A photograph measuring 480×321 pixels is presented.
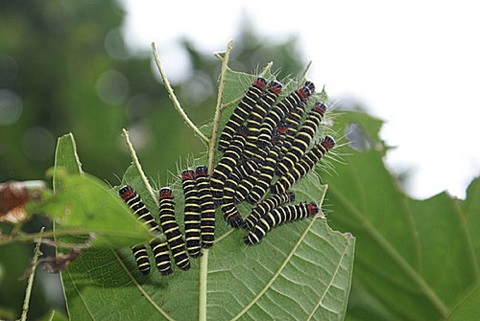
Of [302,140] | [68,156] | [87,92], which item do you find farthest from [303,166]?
[87,92]

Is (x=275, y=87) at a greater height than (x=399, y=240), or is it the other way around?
(x=275, y=87)

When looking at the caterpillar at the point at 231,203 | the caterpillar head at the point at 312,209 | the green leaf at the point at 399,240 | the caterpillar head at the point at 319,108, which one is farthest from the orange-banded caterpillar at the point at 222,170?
the green leaf at the point at 399,240

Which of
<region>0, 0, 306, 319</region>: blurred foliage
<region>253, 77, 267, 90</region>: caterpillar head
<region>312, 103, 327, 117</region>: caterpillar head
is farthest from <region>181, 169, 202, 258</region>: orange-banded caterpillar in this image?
<region>0, 0, 306, 319</region>: blurred foliage

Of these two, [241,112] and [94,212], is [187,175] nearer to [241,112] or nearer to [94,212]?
[241,112]

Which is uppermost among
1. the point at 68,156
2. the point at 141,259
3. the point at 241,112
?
the point at 241,112

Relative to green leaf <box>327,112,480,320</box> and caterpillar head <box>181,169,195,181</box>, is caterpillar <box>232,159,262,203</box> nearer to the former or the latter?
caterpillar head <box>181,169,195,181</box>

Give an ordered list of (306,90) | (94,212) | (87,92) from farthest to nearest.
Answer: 1. (87,92)
2. (306,90)
3. (94,212)
